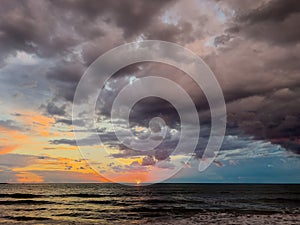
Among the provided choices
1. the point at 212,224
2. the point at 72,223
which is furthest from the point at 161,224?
the point at 72,223

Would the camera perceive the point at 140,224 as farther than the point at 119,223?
No

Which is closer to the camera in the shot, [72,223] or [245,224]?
[245,224]

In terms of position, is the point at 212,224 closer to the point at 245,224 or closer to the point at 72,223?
the point at 245,224

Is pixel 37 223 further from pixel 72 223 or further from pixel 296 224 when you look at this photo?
pixel 296 224

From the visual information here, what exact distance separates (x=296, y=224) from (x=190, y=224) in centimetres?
1145

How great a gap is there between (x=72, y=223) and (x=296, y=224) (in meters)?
25.2

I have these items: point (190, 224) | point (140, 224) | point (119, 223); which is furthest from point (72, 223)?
point (190, 224)

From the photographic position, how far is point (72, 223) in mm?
33344

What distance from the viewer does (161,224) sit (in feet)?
102

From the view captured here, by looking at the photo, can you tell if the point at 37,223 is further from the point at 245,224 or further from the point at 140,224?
the point at 245,224

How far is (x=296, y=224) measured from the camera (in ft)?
100

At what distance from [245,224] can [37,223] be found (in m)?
23.7

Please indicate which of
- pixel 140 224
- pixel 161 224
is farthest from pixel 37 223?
pixel 161 224

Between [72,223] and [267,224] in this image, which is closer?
[267,224]
